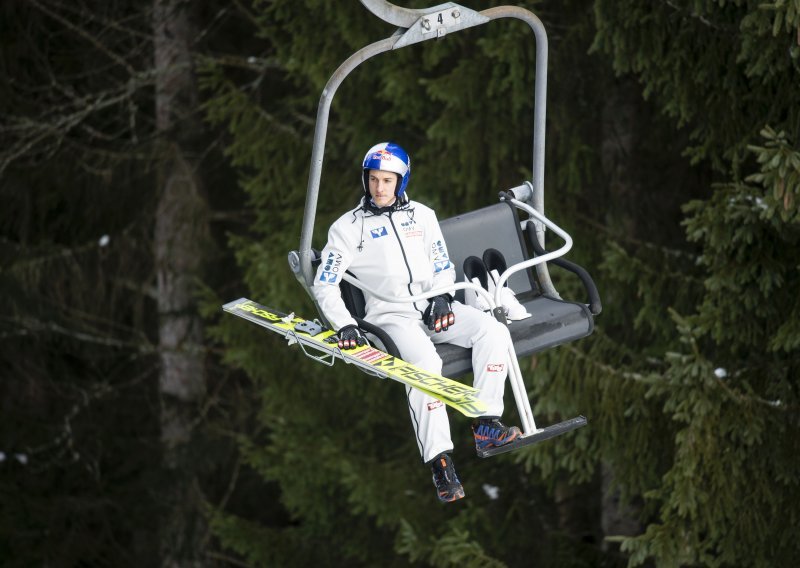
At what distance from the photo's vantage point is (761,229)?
837 centimetres

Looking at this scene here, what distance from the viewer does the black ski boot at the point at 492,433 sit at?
19.4 feet

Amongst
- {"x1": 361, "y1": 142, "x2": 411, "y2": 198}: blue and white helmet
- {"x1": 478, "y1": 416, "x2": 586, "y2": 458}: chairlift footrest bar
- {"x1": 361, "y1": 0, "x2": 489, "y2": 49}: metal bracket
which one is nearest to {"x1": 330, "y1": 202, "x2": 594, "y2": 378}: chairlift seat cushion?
{"x1": 478, "y1": 416, "x2": 586, "y2": 458}: chairlift footrest bar

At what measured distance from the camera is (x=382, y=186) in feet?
19.5

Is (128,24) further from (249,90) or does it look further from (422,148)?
(422,148)

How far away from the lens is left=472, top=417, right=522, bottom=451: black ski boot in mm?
5898

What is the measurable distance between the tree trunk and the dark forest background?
33 mm

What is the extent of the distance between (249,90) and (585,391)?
639 cm

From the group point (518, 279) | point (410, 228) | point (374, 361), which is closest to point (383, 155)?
point (410, 228)

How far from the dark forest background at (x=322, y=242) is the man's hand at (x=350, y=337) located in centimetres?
273

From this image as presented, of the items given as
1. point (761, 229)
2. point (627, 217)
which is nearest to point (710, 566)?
point (761, 229)

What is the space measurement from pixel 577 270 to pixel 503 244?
352mm

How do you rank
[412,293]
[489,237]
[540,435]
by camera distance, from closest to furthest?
[540,435] → [412,293] → [489,237]

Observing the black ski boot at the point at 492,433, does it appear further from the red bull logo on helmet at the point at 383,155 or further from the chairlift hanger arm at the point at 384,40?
the red bull logo on helmet at the point at 383,155

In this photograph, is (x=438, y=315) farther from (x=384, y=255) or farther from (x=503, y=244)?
(x=503, y=244)
